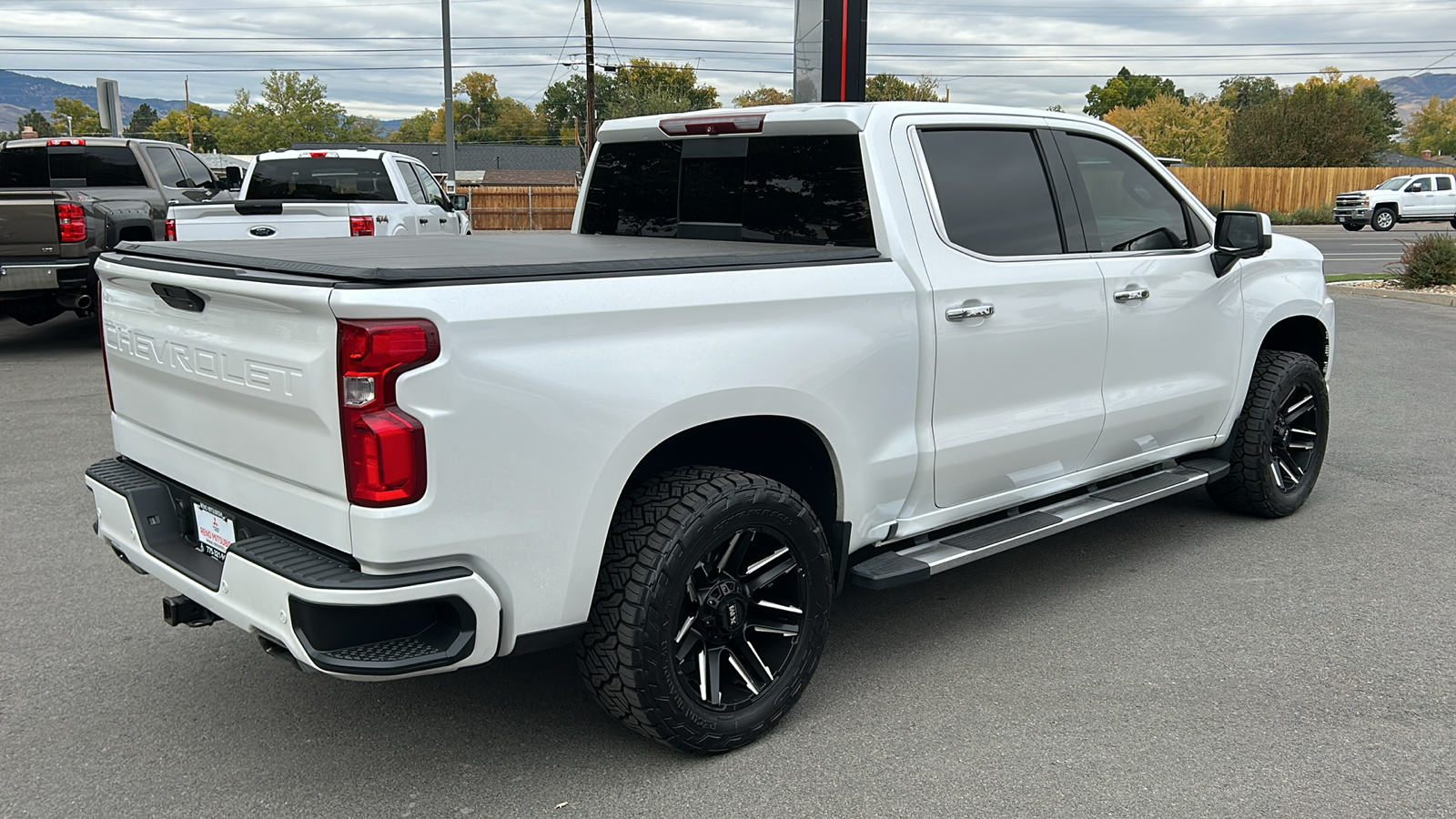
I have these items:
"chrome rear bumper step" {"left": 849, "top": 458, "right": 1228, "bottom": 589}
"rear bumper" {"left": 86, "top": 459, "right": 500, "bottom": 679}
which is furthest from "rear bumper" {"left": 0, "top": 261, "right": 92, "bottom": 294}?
"chrome rear bumper step" {"left": 849, "top": 458, "right": 1228, "bottom": 589}

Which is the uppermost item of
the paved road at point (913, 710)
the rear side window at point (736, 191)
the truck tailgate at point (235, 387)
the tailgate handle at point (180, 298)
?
the rear side window at point (736, 191)

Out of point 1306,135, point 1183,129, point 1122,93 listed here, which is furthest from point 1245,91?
point 1306,135

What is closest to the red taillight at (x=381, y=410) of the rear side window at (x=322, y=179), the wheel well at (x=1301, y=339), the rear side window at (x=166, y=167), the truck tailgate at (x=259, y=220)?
the wheel well at (x=1301, y=339)

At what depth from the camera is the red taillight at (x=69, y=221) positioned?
34.1ft

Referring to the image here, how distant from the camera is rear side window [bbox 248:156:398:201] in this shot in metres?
13.0

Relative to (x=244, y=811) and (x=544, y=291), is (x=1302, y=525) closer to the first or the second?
(x=544, y=291)

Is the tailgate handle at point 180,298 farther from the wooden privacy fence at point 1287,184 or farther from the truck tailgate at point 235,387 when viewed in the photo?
the wooden privacy fence at point 1287,184

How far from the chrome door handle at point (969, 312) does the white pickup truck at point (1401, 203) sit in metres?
38.7

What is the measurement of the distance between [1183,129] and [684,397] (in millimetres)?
89076

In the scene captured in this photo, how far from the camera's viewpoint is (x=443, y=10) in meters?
25.5

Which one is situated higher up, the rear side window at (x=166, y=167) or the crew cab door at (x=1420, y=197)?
the rear side window at (x=166, y=167)

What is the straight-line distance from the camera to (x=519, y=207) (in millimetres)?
36781

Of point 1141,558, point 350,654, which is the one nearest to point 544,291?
point 350,654

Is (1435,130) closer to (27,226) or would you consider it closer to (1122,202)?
(27,226)
